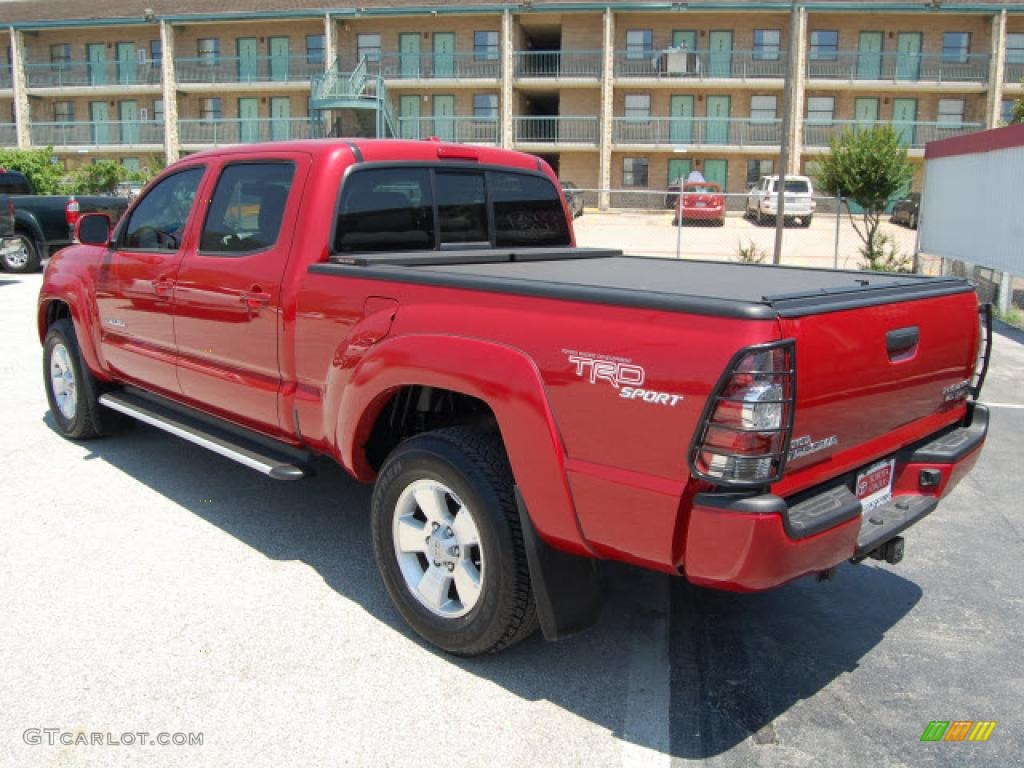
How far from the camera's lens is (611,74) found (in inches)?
1601

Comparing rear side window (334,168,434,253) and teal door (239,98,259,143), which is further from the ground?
teal door (239,98,259,143)

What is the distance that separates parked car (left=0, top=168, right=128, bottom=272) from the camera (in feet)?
57.4

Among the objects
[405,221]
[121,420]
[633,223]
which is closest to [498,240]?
[405,221]

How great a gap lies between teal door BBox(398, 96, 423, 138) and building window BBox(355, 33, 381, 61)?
2628 mm

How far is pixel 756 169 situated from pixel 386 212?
134 ft

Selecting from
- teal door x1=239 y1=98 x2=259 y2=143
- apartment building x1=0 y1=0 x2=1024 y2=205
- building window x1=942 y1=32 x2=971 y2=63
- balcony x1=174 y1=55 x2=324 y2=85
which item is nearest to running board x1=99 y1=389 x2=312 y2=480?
apartment building x1=0 y1=0 x2=1024 y2=205

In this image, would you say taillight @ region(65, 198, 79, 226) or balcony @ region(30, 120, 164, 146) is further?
balcony @ region(30, 120, 164, 146)

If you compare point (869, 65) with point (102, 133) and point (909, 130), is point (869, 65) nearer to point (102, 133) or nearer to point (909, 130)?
point (909, 130)

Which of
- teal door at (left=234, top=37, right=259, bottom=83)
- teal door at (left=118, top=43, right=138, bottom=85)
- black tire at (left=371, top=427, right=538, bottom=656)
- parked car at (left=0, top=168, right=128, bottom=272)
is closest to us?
black tire at (left=371, top=427, right=538, bottom=656)

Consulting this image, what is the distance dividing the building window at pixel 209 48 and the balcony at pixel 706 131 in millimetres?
20569

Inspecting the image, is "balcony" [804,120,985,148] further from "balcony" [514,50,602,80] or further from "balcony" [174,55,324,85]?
"balcony" [174,55,324,85]

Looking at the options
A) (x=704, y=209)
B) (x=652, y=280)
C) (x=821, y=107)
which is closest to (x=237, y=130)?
(x=704, y=209)

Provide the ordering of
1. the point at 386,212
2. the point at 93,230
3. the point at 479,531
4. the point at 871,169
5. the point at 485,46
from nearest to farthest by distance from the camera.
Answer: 1. the point at 479,531
2. the point at 386,212
3. the point at 93,230
4. the point at 871,169
5. the point at 485,46

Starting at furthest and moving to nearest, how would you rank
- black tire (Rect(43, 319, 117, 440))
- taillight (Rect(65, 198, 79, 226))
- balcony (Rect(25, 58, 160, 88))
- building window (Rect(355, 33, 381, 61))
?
balcony (Rect(25, 58, 160, 88)) → building window (Rect(355, 33, 381, 61)) → taillight (Rect(65, 198, 79, 226)) → black tire (Rect(43, 319, 117, 440))
